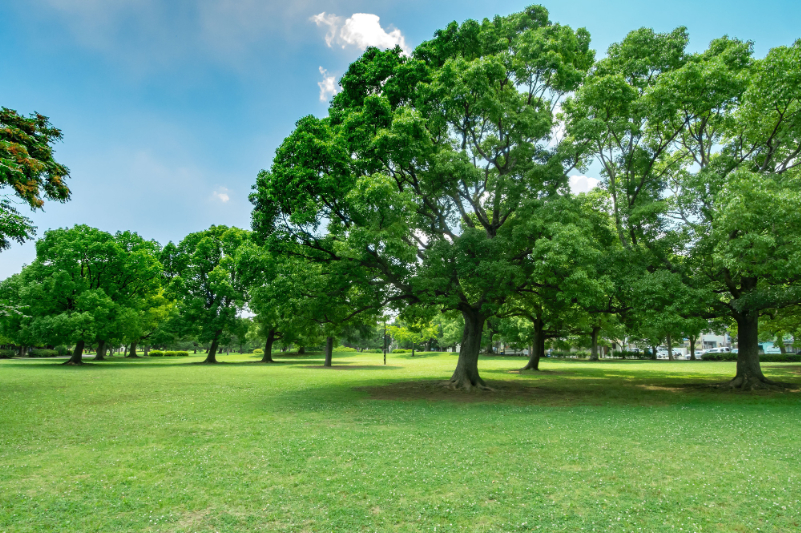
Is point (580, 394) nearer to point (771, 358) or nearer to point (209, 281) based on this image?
point (209, 281)

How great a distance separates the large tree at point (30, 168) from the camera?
9.93 m

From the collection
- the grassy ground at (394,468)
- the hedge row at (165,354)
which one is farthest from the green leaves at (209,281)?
the hedge row at (165,354)

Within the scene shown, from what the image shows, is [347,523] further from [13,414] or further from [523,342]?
[523,342]

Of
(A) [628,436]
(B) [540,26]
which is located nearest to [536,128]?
(B) [540,26]

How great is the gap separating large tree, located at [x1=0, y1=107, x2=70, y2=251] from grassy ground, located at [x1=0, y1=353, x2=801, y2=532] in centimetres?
548

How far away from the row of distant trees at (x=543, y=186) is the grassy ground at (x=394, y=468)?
4.92 m

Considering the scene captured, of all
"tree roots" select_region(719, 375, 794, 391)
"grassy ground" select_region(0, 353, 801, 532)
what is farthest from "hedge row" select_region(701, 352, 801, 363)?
"grassy ground" select_region(0, 353, 801, 532)

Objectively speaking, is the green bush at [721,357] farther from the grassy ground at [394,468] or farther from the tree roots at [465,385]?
the tree roots at [465,385]

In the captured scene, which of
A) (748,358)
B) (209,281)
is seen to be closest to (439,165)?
(748,358)

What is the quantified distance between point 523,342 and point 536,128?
120ft

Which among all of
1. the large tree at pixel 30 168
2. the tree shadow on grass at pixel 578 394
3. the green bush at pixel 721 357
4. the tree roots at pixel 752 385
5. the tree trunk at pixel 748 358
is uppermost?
the large tree at pixel 30 168

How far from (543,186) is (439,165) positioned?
4.98 metres

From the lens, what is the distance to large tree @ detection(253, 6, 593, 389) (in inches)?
573

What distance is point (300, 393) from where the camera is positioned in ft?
56.3
